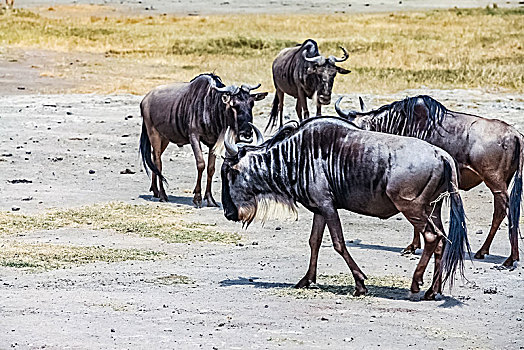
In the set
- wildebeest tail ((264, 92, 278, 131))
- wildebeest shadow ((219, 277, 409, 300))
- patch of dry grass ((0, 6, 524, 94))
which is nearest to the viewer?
wildebeest shadow ((219, 277, 409, 300))

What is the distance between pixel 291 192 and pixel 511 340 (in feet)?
7.04

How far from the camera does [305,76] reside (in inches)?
717

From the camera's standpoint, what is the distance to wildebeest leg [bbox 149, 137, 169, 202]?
13.0 metres

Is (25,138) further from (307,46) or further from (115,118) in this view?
(307,46)

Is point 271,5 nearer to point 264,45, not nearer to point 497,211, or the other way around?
point 264,45

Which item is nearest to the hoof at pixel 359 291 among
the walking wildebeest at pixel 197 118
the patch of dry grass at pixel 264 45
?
the walking wildebeest at pixel 197 118

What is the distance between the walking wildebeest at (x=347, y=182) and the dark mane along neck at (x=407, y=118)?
1.62 meters

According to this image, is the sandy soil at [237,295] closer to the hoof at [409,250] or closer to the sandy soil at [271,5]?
the hoof at [409,250]

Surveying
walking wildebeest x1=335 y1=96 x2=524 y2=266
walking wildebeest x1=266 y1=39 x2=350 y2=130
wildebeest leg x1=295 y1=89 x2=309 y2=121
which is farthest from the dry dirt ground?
wildebeest leg x1=295 y1=89 x2=309 y2=121

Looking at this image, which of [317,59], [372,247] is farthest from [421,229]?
[317,59]

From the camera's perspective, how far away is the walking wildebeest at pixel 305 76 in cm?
1788

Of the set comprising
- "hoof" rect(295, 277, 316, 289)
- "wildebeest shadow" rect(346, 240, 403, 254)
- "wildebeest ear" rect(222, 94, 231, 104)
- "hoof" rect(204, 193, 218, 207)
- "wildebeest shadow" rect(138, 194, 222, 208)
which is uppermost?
"wildebeest ear" rect(222, 94, 231, 104)

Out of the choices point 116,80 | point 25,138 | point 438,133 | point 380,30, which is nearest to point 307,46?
point 25,138

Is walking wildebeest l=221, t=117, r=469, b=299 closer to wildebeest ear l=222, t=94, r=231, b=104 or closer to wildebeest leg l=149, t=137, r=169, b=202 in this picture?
wildebeest ear l=222, t=94, r=231, b=104
